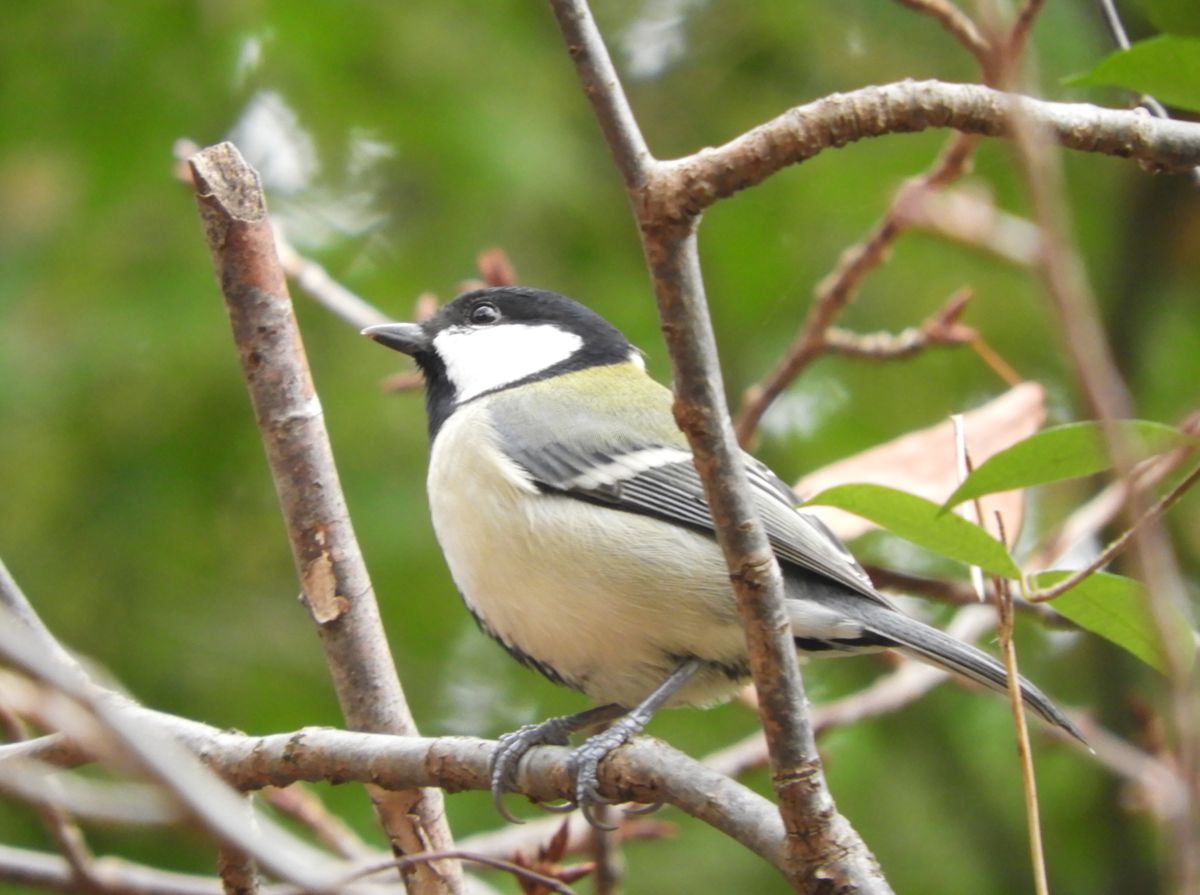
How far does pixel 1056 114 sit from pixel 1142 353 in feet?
9.41

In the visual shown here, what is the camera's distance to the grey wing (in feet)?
8.41

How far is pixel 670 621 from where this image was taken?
255cm

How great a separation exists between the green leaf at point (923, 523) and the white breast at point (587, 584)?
2.52 feet

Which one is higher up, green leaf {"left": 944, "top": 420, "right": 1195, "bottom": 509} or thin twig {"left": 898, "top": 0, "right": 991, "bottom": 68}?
thin twig {"left": 898, "top": 0, "right": 991, "bottom": 68}

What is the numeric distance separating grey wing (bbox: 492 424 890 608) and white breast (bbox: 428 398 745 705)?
3 centimetres

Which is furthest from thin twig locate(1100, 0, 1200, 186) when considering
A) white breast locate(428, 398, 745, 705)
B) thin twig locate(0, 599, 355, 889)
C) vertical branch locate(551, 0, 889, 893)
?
thin twig locate(0, 599, 355, 889)

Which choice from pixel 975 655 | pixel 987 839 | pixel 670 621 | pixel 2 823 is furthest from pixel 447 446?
pixel 987 839

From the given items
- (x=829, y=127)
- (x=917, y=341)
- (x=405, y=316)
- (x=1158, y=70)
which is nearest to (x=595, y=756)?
(x=829, y=127)

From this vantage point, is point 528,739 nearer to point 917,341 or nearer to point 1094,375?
point 917,341

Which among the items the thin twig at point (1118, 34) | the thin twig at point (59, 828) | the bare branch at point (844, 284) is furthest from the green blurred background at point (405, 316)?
the thin twig at point (1118, 34)

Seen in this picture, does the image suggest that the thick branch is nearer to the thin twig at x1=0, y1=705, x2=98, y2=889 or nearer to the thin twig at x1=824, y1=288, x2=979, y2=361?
the thin twig at x1=0, y1=705, x2=98, y2=889

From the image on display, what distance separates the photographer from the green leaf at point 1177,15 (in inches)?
62.8

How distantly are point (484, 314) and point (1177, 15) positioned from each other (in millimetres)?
2099

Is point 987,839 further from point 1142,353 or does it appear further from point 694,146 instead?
point 694,146
